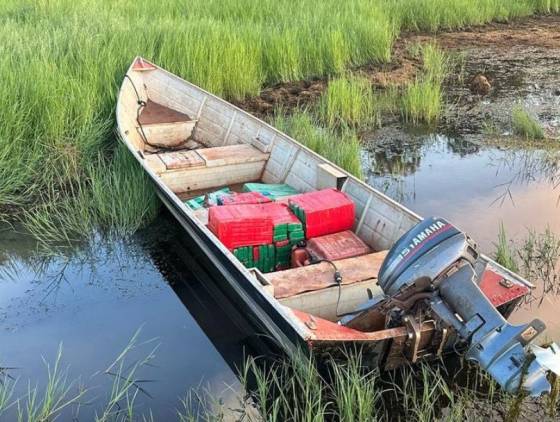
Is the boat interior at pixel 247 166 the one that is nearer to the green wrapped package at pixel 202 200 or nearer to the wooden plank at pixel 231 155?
the wooden plank at pixel 231 155

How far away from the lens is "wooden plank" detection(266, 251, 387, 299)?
372 centimetres

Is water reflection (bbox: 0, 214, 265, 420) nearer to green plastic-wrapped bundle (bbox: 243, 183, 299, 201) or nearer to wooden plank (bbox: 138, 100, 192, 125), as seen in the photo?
green plastic-wrapped bundle (bbox: 243, 183, 299, 201)

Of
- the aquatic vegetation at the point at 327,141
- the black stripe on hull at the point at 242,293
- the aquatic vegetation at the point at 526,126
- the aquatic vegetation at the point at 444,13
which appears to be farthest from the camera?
the aquatic vegetation at the point at 444,13

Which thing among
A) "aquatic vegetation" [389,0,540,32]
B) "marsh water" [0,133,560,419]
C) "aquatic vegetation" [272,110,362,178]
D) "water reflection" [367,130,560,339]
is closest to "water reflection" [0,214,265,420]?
"marsh water" [0,133,560,419]

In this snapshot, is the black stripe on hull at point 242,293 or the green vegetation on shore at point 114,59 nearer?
the black stripe on hull at point 242,293

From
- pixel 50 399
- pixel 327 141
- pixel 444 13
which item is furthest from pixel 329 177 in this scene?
pixel 444 13

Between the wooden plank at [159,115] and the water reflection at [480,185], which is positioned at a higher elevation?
the wooden plank at [159,115]

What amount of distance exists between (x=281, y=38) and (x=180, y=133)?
2.64 m

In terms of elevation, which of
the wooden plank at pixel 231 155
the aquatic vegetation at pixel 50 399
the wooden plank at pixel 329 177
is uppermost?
the wooden plank at pixel 329 177

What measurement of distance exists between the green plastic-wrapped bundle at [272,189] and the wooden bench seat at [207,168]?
A: 341 millimetres

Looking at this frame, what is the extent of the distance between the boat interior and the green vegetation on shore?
0.32 meters

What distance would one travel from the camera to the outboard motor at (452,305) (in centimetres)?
257

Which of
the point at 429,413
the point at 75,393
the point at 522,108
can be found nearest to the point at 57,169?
the point at 75,393

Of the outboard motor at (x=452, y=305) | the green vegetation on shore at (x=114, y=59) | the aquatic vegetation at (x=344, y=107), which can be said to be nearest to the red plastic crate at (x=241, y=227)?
the outboard motor at (x=452, y=305)
